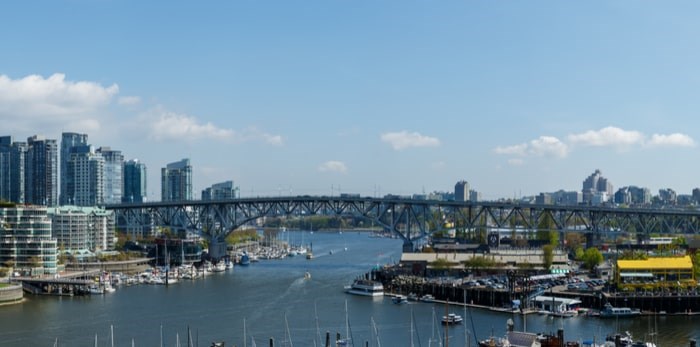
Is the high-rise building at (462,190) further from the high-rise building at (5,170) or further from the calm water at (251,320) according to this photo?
the calm water at (251,320)

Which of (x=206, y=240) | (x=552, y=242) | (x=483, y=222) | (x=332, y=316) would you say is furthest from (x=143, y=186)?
→ (x=332, y=316)

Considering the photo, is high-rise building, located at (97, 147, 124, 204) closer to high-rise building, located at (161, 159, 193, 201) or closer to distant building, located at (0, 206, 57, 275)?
high-rise building, located at (161, 159, 193, 201)

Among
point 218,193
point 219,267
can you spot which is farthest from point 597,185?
point 219,267

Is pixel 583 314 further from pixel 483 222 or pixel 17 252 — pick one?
pixel 483 222

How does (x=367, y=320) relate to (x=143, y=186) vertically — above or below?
below

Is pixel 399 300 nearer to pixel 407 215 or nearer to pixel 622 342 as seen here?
pixel 622 342

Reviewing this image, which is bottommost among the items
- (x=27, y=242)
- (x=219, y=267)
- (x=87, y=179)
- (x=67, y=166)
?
(x=219, y=267)
